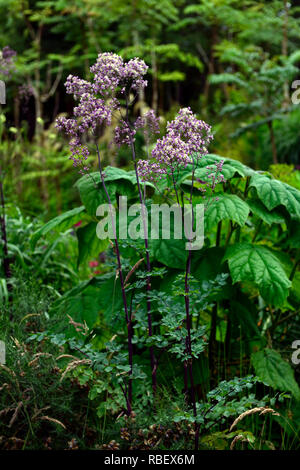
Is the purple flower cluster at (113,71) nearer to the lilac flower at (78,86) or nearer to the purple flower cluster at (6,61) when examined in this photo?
the lilac flower at (78,86)

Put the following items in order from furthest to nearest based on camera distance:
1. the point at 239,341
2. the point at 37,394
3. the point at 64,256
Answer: the point at 64,256
the point at 239,341
the point at 37,394

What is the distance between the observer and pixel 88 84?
4.58ft

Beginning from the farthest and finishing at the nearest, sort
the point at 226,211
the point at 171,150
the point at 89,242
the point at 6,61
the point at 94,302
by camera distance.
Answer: the point at 6,61 → the point at 89,242 → the point at 94,302 → the point at 226,211 → the point at 171,150

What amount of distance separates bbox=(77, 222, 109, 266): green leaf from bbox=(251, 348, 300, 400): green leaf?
0.76 m

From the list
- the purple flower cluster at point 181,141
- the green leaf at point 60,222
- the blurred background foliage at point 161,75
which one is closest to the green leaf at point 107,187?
the green leaf at point 60,222

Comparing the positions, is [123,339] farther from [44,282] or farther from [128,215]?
[44,282]

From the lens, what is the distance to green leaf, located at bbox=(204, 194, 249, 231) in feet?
5.18

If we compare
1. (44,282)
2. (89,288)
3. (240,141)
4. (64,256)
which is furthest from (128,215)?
(240,141)

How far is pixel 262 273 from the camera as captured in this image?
1.63 metres

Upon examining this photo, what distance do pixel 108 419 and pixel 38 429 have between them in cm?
33

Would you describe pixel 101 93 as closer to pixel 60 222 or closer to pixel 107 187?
pixel 107 187

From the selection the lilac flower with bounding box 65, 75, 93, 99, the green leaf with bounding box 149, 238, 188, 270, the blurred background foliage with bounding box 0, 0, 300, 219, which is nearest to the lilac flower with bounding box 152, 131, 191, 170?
the lilac flower with bounding box 65, 75, 93, 99

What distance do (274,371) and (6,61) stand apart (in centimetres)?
206

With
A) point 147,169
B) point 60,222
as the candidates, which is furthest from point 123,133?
point 60,222
